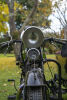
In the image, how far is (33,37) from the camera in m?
3.60

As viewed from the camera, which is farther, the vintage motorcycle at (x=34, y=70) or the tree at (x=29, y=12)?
the tree at (x=29, y=12)

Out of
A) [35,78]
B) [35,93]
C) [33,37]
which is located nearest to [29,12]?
[33,37]

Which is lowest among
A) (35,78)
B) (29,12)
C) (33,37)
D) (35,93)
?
(29,12)

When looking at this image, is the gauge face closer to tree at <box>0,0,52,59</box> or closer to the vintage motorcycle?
the vintage motorcycle

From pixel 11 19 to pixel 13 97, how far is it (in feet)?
35.7

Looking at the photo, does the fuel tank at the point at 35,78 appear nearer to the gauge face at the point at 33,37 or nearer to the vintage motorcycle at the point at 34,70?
the vintage motorcycle at the point at 34,70

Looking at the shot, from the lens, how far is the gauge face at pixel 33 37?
3580mm

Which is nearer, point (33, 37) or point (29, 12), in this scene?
point (33, 37)

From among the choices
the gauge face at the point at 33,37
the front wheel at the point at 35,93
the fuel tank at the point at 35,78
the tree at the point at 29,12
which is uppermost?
the gauge face at the point at 33,37

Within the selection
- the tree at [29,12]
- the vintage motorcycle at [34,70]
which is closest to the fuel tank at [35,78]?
the vintage motorcycle at [34,70]

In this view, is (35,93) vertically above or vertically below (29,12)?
above

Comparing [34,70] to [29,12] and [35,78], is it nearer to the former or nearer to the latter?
Answer: [35,78]

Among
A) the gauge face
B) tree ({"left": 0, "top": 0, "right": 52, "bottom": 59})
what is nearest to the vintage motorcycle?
the gauge face

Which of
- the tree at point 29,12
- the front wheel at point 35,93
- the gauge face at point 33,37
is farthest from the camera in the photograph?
the tree at point 29,12
